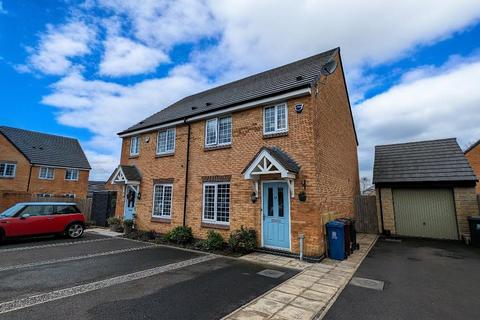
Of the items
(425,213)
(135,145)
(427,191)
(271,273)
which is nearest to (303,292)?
(271,273)

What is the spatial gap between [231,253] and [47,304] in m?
5.74

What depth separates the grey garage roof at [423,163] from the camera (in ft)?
43.8

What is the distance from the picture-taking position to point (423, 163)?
1479 centimetres

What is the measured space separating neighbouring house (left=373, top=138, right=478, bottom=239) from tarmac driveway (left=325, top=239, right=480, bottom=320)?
134 inches

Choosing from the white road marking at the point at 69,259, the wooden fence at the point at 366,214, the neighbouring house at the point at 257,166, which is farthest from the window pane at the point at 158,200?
the wooden fence at the point at 366,214

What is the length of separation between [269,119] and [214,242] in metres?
5.52

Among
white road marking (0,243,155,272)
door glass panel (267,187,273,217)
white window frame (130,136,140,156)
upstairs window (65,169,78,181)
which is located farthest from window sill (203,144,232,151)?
upstairs window (65,169,78,181)

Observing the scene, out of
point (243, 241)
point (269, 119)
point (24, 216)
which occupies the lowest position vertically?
point (243, 241)

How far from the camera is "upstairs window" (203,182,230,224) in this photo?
10680 mm

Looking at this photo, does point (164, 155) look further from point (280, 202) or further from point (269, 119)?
point (280, 202)

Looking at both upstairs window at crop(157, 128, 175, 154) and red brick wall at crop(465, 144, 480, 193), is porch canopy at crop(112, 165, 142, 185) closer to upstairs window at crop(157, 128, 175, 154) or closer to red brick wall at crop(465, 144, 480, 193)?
upstairs window at crop(157, 128, 175, 154)

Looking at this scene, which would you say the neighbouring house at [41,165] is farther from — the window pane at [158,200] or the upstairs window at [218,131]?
the upstairs window at [218,131]

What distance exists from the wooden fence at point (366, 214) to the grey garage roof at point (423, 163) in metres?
1.34

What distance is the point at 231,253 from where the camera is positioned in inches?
367
